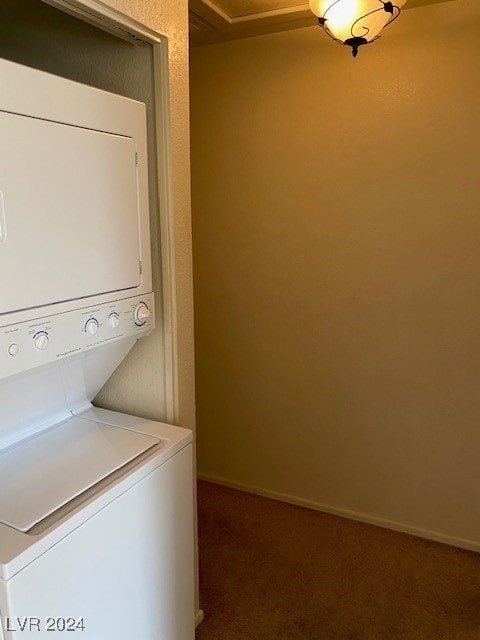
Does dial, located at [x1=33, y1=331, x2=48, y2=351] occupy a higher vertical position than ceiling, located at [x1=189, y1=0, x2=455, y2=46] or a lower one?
lower

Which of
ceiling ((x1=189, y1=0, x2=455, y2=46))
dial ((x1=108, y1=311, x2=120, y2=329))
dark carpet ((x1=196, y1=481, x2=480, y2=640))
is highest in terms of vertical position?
ceiling ((x1=189, y1=0, x2=455, y2=46))

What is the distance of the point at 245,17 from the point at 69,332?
1.61 m

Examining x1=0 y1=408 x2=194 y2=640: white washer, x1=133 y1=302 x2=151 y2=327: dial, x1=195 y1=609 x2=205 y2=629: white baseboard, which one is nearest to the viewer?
x1=0 y1=408 x2=194 y2=640: white washer

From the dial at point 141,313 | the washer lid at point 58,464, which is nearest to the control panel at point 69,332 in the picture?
the dial at point 141,313

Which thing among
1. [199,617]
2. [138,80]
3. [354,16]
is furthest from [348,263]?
[199,617]

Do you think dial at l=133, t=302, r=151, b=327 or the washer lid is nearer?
the washer lid

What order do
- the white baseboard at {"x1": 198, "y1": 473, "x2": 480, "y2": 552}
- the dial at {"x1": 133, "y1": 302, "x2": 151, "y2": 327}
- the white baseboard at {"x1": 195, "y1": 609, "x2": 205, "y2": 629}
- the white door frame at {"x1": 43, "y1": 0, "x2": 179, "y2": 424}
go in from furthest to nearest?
the white baseboard at {"x1": 198, "y1": 473, "x2": 480, "y2": 552} → the white baseboard at {"x1": 195, "y1": 609, "x2": 205, "y2": 629} → the dial at {"x1": 133, "y1": 302, "x2": 151, "y2": 327} → the white door frame at {"x1": 43, "y1": 0, "x2": 179, "y2": 424}

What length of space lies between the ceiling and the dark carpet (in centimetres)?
231

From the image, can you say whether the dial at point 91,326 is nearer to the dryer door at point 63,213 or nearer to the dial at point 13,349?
the dryer door at point 63,213

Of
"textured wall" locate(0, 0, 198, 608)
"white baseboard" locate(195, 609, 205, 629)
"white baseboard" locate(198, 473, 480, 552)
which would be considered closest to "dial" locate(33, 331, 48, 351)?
"textured wall" locate(0, 0, 198, 608)

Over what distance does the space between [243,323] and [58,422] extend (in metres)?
1.24

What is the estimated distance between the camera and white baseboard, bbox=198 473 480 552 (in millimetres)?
2352

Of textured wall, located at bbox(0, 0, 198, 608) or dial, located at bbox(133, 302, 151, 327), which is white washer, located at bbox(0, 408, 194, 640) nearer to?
textured wall, located at bbox(0, 0, 198, 608)

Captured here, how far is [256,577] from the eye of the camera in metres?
2.15
